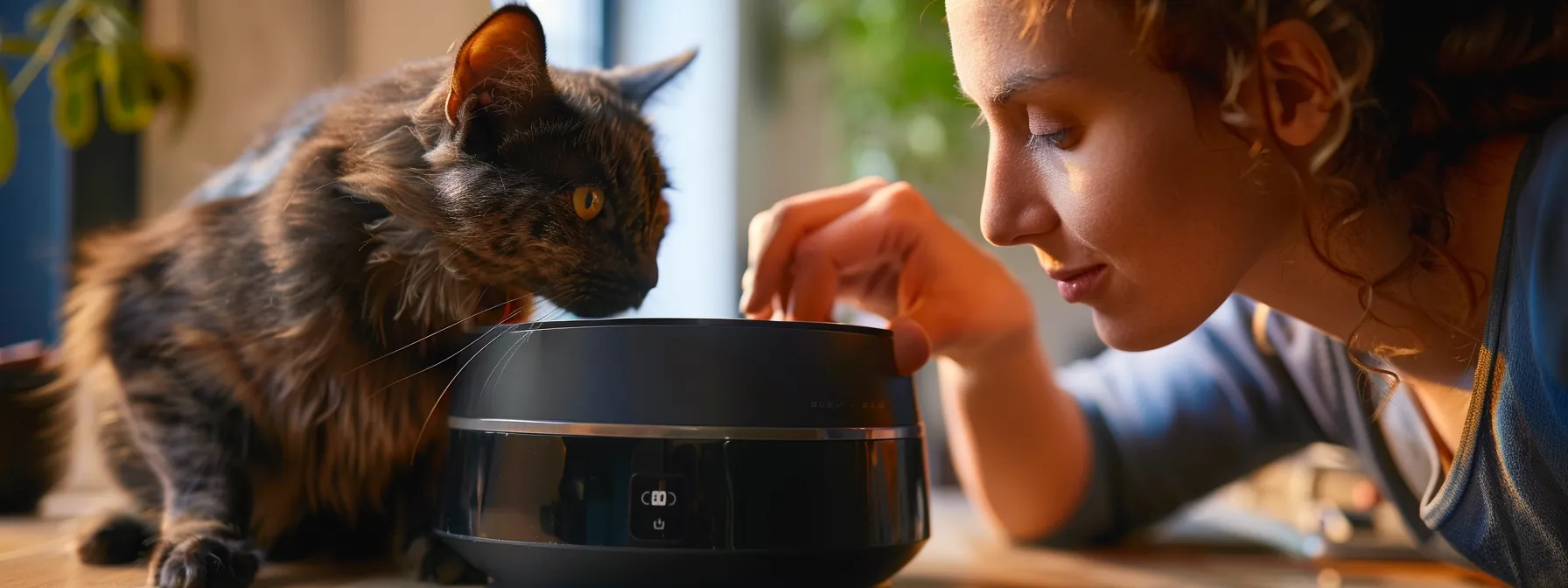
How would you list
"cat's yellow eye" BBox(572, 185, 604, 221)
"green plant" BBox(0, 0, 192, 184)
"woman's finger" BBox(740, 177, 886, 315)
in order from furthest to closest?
1. "green plant" BBox(0, 0, 192, 184)
2. "woman's finger" BBox(740, 177, 886, 315)
3. "cat's yellow eye" BBox(572, 185, 604, 221)

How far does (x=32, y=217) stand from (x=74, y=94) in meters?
0.31

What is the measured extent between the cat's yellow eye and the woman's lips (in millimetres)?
339

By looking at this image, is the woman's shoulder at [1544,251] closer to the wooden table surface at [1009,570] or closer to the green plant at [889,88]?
the wooden table surface at [1009,570]

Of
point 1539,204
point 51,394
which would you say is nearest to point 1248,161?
point 1539,204

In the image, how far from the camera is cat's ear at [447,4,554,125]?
70 cm

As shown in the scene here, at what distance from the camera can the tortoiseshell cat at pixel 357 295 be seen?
76cm

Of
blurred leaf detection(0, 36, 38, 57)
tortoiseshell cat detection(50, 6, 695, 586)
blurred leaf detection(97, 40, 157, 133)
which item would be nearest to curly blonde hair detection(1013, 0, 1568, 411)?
tortoiseshell cat detection(50, 6, 695, 586)

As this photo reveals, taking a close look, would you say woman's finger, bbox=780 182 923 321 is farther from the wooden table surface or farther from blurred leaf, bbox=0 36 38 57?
blurred leaf, bbox=0 36 38 57

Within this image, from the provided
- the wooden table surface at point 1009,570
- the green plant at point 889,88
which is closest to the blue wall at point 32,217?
the wooden table surface at point 1009,570

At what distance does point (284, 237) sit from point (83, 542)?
0.95 feet

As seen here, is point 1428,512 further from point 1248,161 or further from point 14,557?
point 14,557

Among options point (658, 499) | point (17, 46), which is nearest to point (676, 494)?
point (658, 499)

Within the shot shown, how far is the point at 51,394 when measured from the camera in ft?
3.56

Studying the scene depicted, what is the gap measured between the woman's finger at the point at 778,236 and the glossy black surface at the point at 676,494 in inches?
11.6
